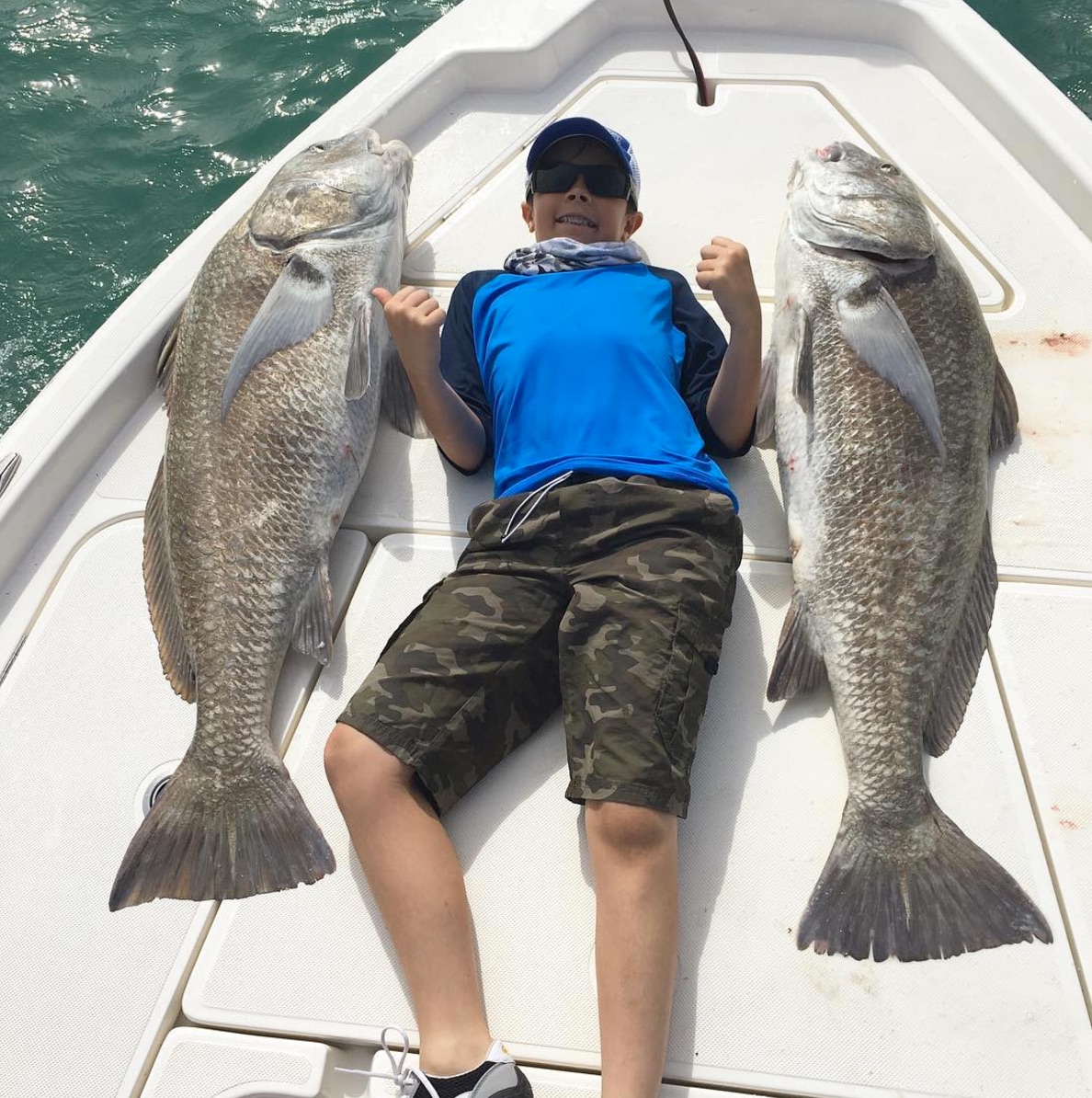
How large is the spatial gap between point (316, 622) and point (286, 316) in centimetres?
89

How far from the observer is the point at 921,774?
2.07 m

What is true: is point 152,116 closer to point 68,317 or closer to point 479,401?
point 68,317

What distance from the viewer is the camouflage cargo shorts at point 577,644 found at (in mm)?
1995

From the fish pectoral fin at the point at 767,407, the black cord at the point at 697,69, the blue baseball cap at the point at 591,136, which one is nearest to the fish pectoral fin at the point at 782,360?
the fish pectoral fin at the point at 767,407

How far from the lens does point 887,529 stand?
89.5 inches

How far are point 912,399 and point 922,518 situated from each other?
312 mm

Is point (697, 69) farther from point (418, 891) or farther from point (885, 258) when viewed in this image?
point (418, 891)

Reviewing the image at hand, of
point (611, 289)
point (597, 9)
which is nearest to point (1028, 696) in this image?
point (611, 289)

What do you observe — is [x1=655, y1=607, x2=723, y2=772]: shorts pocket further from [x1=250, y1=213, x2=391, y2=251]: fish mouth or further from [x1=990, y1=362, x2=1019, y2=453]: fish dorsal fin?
[x1=250, y1=213, x2=391, y2=251]: fish mouth

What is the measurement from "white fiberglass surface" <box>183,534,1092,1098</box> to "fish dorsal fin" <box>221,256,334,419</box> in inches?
39.7

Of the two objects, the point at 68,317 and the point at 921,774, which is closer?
the point at 921,774

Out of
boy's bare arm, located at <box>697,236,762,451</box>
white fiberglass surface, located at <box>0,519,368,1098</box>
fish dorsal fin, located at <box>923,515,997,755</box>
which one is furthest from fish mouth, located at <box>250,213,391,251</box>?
fish dorsal fin, located at <box>923,515,997,755</box>

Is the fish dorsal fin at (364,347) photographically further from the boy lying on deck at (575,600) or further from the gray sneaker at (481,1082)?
the gray sneaker at (481,1082)

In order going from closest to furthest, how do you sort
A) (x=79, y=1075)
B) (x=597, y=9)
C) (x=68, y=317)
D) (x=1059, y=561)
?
(x=79, y=1075)
(x=1059, y=561)
(x=597, y=9)
(x=68, y=317)
